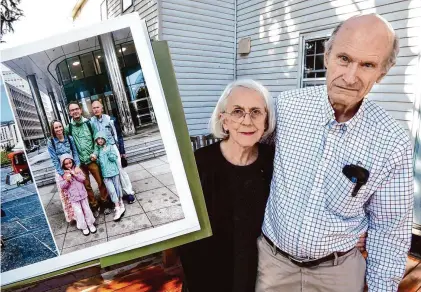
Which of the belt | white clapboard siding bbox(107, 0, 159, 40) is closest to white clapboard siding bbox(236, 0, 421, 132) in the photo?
white clapboard siding bbox(107, 0, 159, 40)

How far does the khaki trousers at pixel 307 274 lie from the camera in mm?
1180

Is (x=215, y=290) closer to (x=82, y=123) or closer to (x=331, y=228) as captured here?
(x=331, y=228)

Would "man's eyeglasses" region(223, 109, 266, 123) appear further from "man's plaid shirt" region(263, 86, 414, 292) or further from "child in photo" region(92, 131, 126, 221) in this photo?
"child in photo" region(92, 131, 126, 221)

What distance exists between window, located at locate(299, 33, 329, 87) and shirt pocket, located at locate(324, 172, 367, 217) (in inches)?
167

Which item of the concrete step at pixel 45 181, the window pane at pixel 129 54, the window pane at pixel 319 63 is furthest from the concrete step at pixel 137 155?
the window pane at pixel 319 63

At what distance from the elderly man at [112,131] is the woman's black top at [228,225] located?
1.63 feet

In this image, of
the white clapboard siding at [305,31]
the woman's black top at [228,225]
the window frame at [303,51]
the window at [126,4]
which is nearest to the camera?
the woman's black top at [228,225]

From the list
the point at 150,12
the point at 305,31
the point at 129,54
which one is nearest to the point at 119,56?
the point at 129,54

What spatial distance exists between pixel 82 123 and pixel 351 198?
1.01 meters

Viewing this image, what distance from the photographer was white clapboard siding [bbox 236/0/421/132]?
3650 mm

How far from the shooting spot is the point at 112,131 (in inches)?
25.0

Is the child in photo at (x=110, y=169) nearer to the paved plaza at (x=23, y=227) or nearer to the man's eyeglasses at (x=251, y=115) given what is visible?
the paved plaza at (x=23, y=227)

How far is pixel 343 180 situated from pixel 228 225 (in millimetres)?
509

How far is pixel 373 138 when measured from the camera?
1.04 m
